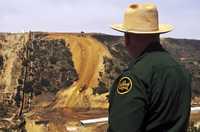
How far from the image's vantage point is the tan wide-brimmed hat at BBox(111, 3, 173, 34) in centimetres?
312

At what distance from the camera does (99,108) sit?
27.7m

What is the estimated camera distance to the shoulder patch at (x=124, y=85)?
287cm

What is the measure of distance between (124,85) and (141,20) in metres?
0.48

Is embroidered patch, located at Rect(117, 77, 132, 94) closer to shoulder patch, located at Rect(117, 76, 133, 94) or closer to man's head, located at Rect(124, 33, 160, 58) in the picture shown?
shoulder patch, located at Rect(117, 76, 133, 94)

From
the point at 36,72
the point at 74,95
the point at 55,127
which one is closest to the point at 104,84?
the point at 74,95

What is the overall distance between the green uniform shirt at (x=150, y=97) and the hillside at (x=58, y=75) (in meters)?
17.9

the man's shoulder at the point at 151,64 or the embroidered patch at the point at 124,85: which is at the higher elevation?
the man's shoulder at the point at 151,64

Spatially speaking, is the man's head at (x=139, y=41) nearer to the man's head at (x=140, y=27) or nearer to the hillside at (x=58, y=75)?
the man's head at (x=140, y=27)

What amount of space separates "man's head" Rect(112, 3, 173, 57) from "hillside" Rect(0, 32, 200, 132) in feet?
58.6

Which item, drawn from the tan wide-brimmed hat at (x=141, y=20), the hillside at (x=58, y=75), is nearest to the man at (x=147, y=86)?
the tan wide-brimmed hat at (x=141, y=20)

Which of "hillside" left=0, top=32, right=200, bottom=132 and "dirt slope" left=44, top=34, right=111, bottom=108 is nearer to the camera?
"hillside" left=0, top=32, right=200, bottom=132

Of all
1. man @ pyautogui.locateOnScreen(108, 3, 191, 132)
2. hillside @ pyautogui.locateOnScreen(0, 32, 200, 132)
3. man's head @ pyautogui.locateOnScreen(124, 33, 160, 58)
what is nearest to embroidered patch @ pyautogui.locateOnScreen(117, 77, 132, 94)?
man @ pyautogui.locateOnScreen(108, 3, 191, 132)

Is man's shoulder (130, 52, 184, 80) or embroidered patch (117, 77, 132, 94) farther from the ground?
man's shoulder (130, 52, 184, 80)

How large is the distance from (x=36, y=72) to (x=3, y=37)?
18.2ft
